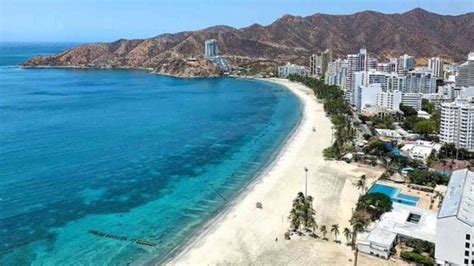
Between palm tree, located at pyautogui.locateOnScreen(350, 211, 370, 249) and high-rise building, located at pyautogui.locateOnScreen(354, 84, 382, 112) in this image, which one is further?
high-rise building, located at pyautogui.locateOnScreen(354, 84, 382, 112)

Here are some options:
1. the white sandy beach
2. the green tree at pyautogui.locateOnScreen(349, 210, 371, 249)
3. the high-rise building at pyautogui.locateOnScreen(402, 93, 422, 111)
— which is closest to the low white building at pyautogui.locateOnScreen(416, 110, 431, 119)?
the high-rise building at pyautogui.locateOnScreen(402, 93, 422, 111)

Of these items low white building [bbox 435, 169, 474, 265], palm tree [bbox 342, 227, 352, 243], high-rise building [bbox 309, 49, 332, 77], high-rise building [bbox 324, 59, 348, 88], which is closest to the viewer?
low white building [bbox 435, 169, 474, 265]

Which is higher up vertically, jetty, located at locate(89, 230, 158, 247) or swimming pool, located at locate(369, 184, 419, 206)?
swimming pool, located at locate(369, 184, 419, 206)

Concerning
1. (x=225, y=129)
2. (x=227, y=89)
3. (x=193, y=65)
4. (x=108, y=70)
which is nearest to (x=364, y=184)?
(x=225, y=129)

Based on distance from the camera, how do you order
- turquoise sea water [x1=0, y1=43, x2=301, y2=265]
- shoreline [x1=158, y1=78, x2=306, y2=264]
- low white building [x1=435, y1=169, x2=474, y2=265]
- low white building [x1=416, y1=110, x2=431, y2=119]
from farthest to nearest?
low white building [x1=416, y1=110, x2=431, y2=119] < turquoise sea water [x1=0, y1=43, x2=301, y2=265] < shoreline [x1=158, y1=78, x2=306, y2=264] < low white building [x1=435, y1=169, x2=474, y2=265]

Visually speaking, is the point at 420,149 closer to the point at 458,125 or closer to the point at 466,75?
the point at 458,125

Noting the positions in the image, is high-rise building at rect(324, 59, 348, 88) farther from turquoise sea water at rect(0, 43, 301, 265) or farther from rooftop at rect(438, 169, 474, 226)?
rooftop at rect(438, 169, 474, 226)

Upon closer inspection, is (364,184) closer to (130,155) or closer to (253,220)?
(253,220)

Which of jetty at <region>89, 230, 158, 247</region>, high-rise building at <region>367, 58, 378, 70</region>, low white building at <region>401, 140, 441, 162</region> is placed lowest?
jetty at <region>89, 230, 158, 247</region>
